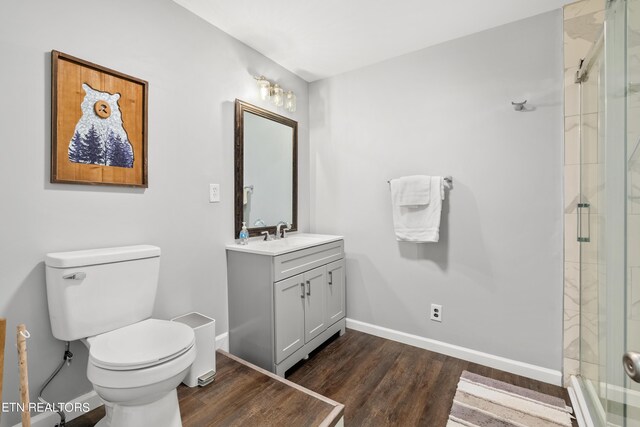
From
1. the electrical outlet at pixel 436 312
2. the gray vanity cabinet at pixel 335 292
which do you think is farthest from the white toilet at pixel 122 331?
the electrical outlet at pixel 436 312

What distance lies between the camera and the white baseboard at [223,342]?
204 cm

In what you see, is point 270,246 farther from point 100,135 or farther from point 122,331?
point 100,135

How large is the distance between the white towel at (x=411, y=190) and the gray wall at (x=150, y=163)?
4.11ft

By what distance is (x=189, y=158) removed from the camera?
6.18 feet

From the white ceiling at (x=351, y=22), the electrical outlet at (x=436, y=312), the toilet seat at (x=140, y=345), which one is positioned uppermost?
the white ceiling at (x=351, y=22)

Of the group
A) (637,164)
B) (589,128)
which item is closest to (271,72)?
(589,128)

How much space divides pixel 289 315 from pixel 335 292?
620 mm

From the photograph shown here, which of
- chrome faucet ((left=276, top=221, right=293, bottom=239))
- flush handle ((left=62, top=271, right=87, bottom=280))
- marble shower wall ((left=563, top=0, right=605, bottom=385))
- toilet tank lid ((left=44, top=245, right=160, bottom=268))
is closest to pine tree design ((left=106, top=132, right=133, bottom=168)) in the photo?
toilet tank lid ((left=44, top=245, right=160, bottom=268))

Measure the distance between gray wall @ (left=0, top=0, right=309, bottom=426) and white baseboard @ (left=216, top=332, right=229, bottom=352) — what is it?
5cm

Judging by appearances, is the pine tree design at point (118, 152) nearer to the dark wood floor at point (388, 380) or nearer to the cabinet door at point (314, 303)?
the cabinet door at point (314, 303)

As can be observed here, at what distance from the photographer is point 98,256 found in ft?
4.41

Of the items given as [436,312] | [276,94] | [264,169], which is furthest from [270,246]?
[436,312]

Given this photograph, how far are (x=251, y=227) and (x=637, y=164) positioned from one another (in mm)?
2071

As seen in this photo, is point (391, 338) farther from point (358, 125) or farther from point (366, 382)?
point (358, 125)
